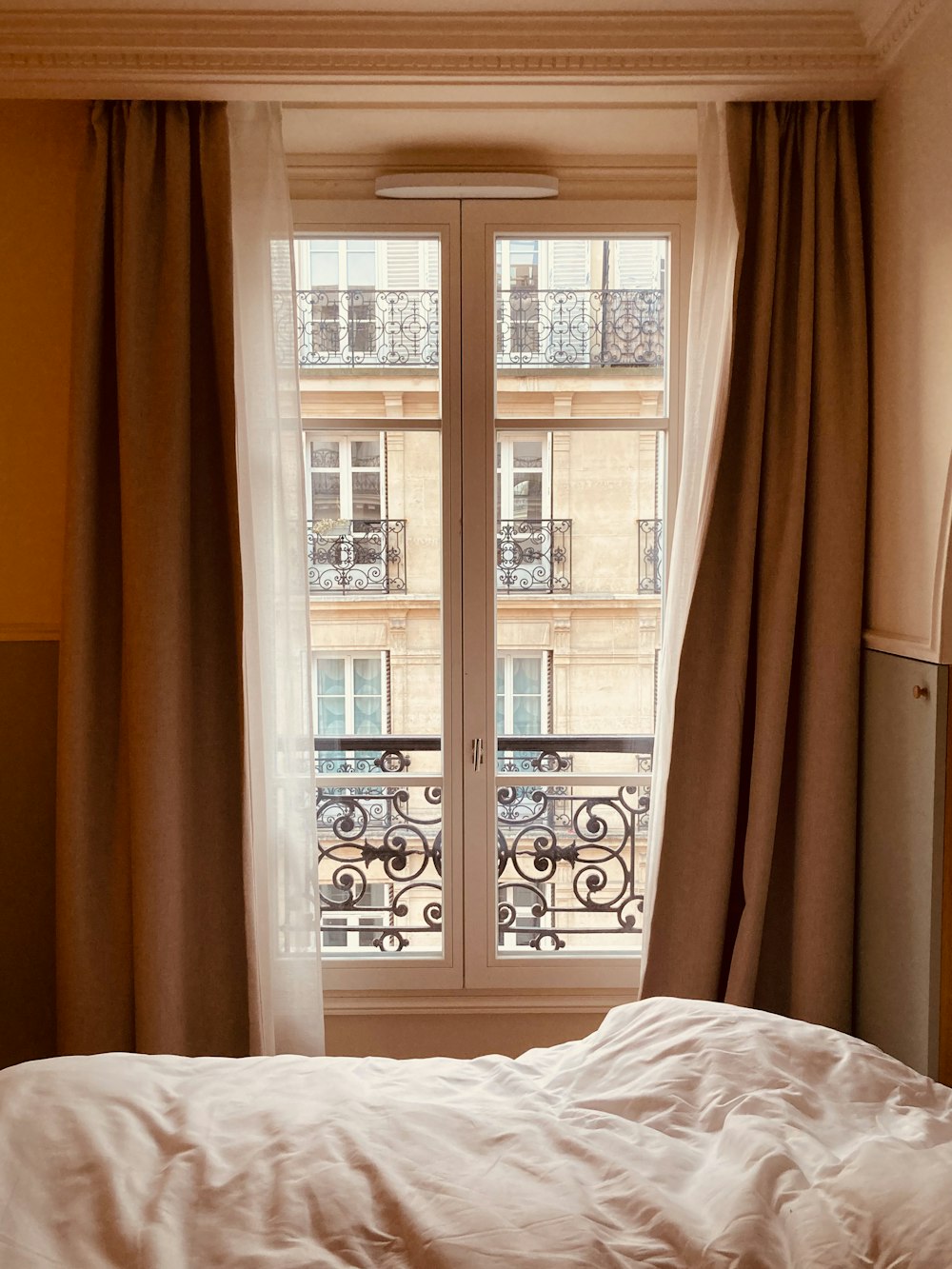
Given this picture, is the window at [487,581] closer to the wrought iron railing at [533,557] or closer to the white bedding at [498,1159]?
the wrought iron railing at [533,557]

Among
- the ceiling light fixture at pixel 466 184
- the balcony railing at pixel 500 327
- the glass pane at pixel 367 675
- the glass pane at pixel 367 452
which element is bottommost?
the glass pane at pixel 367 675

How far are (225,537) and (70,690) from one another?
54 cm

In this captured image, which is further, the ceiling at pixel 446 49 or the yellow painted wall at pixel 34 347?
the yellow painted wall at pixel 34 347

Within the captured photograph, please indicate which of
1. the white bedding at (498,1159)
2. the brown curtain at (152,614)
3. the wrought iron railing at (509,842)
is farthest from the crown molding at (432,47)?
the white bedding at (498,1159)

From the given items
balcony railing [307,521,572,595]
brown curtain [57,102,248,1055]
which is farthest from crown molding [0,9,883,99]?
balcony railing [307,521,572,595]

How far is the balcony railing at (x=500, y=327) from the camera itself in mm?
2750

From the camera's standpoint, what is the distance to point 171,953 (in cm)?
248

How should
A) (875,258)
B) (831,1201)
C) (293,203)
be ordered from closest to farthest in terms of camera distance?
(831,1201)
(875,258)
(293,203)

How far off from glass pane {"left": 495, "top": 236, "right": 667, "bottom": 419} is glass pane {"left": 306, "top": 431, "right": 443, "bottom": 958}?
0.34 m

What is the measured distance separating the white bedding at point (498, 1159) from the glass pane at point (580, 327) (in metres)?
1.70

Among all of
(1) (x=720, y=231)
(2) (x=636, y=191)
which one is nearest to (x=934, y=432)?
(1) (x=720, y=231)

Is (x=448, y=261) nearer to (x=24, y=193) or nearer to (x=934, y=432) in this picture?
(x=24, y=193)

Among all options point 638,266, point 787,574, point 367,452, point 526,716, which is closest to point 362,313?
point 367,452

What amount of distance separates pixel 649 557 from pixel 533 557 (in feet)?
1.08
